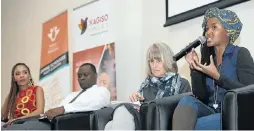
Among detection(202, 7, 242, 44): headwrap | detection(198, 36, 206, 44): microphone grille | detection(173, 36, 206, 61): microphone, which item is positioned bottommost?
detection(173, 36, 206, 61): microphone

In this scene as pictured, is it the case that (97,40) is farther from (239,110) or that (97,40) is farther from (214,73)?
(239,110)

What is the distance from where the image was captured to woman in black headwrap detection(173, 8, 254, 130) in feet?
6.62

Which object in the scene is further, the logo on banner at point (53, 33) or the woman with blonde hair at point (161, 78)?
the logo on banner at point (53, 33)

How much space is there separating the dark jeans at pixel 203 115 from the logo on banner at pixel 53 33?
2.98 meters

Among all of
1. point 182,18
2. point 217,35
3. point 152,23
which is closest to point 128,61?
point 152,23

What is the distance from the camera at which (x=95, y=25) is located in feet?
13.5

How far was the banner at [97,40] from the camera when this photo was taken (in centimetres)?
385

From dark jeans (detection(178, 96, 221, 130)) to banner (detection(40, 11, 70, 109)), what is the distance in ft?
8.35

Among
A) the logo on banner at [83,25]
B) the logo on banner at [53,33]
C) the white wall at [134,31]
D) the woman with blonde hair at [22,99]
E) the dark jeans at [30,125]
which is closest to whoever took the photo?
the dark jeans at [30,125]

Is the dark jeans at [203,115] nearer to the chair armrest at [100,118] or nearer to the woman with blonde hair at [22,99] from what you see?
the chair armrest at [100,118]

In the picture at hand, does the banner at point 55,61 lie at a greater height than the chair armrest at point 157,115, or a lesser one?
greater

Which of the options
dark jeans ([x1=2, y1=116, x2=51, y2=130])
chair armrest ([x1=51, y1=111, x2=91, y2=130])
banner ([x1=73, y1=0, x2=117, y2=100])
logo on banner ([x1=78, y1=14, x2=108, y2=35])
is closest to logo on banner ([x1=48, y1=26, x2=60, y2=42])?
banner ([x1=73, y1=0, x2=117, y2=100])

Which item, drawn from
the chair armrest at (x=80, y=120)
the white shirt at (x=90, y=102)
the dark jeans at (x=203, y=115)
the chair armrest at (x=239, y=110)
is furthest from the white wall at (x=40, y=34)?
the chair armrest at (x=239, y=110)

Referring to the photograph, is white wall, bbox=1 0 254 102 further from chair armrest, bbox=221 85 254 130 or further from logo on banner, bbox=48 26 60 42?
chair armrest, bbox=221 85 254 130
